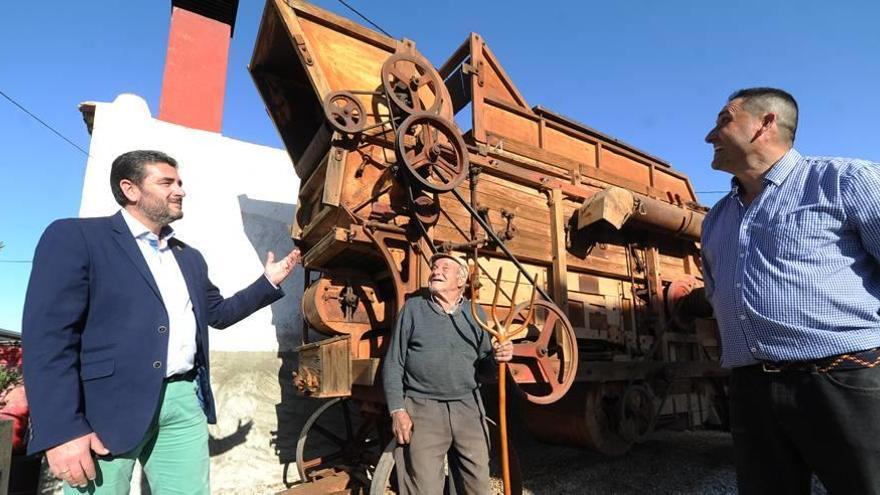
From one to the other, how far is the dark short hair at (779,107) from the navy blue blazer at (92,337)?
8.05ft

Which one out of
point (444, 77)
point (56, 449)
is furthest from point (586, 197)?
point (56, 449)

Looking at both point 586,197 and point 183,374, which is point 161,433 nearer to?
point 183,374

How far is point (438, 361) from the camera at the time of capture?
2.75m

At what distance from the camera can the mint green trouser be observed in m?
1.88

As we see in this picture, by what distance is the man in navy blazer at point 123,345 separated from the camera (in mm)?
1571

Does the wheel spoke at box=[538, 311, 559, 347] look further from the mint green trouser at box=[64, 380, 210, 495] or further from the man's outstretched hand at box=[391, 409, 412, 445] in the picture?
the mint green trouser at box=[64, 380, 210, 495]

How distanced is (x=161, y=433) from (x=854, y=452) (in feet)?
8.03

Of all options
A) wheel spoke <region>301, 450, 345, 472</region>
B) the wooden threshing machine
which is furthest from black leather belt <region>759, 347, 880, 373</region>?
wheel spoke <region>301, 450, 345, 472</region>

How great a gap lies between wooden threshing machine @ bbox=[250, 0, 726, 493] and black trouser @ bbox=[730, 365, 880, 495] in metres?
1.45

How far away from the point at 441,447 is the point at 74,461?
1.71 metres

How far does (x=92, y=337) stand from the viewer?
5.63ft

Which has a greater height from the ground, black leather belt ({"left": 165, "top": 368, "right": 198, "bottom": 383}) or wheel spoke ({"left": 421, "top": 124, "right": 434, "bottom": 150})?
wheel spoke ({"left": 421, "top": 124, "right": 434, "bottom": 150})

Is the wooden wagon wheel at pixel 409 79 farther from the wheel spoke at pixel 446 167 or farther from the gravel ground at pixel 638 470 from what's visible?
the gravel ground at pixel 638 470

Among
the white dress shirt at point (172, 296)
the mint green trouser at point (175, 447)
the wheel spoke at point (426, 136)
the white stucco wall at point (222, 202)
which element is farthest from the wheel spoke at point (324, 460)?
the wheel spoke at point (426, 136)
